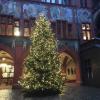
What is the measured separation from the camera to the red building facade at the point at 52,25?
17.6 m

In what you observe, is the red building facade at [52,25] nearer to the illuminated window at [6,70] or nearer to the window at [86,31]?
the window at [86,31]

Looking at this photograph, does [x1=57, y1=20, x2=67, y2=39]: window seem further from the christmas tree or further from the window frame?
the christmas tree

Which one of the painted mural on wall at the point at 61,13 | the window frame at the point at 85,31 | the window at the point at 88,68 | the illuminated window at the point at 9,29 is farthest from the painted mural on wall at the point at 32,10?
the window at the point at 88,68

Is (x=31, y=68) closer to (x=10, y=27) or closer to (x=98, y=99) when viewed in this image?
(x=98, y=99)

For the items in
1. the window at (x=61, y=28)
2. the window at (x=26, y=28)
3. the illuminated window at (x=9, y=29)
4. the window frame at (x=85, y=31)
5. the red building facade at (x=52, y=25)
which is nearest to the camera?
the red building facade at (x=52, y=25)

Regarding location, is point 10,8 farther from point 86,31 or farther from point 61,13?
point 86,31

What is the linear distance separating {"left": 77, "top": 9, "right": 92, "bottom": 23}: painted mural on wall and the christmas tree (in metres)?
9.77

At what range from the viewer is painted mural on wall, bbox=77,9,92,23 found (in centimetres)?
2048

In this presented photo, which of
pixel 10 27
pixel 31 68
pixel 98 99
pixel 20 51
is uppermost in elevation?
pixel 10 27

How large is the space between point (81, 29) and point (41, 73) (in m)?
10.6

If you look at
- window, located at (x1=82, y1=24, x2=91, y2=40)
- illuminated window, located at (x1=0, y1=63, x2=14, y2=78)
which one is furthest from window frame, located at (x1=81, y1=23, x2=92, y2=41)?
illuminated window, located at (x1=0, y1=63, x2=14, y2=78)

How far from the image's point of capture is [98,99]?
934cm

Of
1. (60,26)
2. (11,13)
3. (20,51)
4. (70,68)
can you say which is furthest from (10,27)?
(70,68)

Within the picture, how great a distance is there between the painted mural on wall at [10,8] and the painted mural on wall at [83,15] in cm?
615
